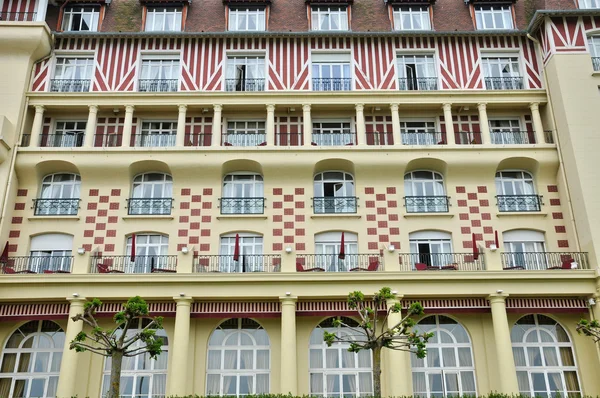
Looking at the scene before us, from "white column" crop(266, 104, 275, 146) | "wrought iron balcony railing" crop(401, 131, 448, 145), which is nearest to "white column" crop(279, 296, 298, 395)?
"white column" crop(266, 104, 275, 146)

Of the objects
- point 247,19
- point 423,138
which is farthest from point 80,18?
point 423,138

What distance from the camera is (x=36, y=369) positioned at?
23.0m

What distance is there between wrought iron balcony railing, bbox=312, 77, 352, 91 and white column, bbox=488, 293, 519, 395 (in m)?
11.5

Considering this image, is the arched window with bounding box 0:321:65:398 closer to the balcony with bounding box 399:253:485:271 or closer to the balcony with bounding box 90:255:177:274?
the balcony with bounding box 90:255:177:274

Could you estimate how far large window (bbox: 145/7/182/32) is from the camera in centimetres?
2866

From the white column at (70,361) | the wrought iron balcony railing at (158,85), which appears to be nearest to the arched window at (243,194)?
the wrought iron balcony railing at (158,85)

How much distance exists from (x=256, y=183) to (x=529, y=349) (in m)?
13.3

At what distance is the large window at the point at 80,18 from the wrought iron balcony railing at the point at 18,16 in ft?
A: 4.87

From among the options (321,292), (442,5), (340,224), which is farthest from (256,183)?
(442,5)

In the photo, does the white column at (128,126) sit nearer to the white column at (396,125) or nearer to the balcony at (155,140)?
the balcony at (155,140)

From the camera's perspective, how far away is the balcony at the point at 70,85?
1077 inches

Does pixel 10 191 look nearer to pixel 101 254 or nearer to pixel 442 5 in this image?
pixel 101 254

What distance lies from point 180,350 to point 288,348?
394cm

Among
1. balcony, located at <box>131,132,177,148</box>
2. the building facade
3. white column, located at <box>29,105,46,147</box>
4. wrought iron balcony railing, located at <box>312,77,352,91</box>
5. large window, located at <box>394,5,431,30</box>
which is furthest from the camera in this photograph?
large window, located at <box>394,5,431,30</box>
